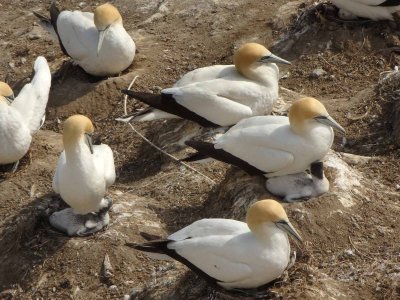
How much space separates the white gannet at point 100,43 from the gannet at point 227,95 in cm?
135

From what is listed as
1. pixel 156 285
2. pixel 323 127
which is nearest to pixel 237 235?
pixel 156 285

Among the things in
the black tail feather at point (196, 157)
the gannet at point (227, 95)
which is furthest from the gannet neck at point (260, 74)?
the black tail feather at point (196, 157)

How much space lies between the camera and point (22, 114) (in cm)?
935

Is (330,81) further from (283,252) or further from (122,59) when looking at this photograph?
(283,252)

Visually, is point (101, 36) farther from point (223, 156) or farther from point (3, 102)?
point (223, 156)

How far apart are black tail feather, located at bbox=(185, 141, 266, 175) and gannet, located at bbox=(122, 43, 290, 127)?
90 centimetres

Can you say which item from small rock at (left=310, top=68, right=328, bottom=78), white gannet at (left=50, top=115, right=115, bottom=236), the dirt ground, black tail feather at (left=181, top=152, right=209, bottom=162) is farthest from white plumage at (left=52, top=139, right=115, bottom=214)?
small rock at (left=310, top=68, right=328, bottom=78)

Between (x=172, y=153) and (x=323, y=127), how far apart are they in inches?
70.9

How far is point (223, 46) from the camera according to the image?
11086 mm

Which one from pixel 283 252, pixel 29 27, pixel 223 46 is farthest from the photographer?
pixel 29 27

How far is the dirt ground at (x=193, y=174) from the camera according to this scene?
286 inches

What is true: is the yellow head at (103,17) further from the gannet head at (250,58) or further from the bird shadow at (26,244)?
the bird shadow at (26,244)

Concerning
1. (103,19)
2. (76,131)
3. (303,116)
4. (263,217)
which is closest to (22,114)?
(103,19)

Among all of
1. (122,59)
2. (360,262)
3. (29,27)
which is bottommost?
(29,27)
